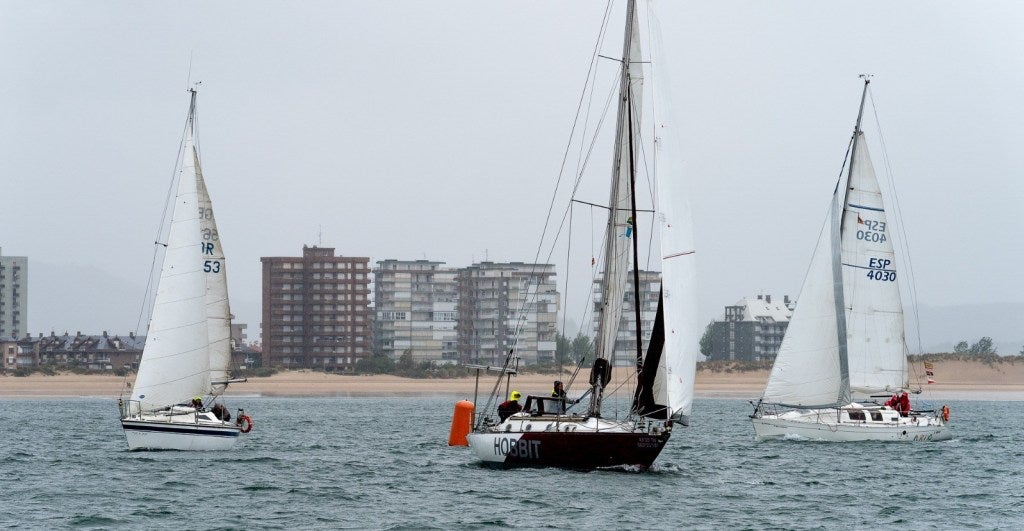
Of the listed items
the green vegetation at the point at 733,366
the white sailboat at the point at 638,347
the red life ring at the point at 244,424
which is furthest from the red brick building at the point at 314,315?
the white sailboat at the point at 638,347

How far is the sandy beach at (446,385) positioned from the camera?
137m

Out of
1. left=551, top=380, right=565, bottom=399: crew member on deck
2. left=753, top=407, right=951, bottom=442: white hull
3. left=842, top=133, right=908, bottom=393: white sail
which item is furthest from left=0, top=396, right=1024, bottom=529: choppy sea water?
left=842, top=133, right=908, bottom=393: white sail

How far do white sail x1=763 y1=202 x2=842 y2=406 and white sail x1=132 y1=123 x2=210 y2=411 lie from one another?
75.6 feet

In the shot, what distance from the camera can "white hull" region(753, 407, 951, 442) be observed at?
187 ft

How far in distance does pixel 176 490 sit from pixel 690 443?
26720 mm

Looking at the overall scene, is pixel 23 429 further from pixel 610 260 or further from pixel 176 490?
pixel 610 260

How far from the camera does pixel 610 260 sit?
40250mm

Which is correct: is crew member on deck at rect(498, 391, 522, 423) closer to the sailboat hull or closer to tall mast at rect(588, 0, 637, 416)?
the sailboat hull

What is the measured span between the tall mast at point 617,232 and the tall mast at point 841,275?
65.5 ft

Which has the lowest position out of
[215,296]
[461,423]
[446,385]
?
[461,423]

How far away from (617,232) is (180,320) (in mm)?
17652

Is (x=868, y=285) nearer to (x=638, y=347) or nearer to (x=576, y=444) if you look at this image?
(x=638, y=347)

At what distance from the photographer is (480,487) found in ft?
126

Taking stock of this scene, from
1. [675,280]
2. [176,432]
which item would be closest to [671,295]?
[675,280]
